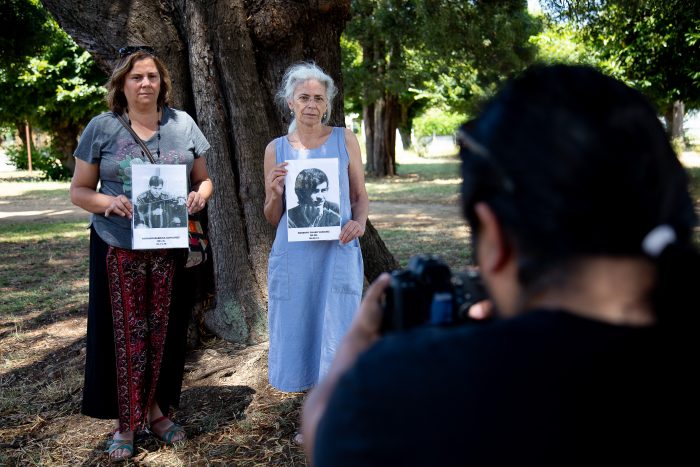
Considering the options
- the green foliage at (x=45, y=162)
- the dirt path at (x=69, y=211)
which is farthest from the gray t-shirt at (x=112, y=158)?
the green foliage at (x=45, y=162)

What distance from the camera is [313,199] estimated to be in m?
3.71

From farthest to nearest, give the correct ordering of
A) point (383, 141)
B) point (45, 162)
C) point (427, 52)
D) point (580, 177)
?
point (45, 162), point (383, 141), point (427, 52), point (580, 177)

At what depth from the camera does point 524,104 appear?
103 cm

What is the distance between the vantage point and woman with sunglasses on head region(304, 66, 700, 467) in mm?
949

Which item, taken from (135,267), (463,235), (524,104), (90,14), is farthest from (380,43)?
(524,104)

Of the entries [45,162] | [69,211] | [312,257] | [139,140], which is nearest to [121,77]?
[139,140]

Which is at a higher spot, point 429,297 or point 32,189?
point 429,297

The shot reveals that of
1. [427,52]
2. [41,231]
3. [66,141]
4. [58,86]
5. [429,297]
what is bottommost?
[41,231]

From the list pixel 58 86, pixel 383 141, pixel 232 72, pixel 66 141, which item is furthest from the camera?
pixel 66 141

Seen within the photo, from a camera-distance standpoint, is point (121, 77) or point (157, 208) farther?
point (121, 77)

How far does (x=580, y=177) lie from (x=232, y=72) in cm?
416

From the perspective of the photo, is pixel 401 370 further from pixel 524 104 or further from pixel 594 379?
pixel 524 104

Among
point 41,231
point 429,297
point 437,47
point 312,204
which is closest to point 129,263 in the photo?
point 312,204

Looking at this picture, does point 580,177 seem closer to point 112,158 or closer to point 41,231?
point 112,158
